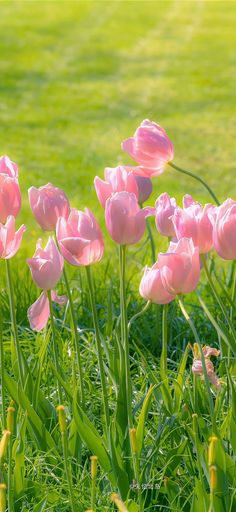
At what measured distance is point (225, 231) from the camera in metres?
2.15

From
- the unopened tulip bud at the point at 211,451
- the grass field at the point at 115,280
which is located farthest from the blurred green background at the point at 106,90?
the unopened tulip bud at the point at 211,451

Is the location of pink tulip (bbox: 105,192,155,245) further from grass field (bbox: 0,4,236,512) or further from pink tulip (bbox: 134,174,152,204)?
pink tulip (bbox: 134,174,152,204)

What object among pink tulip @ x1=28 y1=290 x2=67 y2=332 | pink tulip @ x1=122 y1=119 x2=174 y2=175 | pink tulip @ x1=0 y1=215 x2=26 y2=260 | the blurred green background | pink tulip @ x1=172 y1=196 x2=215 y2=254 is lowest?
the blurred green background

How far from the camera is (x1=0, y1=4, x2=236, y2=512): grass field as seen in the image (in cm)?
228

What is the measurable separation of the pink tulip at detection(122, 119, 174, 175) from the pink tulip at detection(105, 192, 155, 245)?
0.27 meters

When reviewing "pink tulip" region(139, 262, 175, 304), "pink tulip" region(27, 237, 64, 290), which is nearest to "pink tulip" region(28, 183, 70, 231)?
"pink tulip" region(27, 237, 64, 290)

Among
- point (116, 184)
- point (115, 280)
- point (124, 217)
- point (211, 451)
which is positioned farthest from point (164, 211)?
point (115, 280)

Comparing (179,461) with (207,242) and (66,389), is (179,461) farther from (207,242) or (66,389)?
(207,242)

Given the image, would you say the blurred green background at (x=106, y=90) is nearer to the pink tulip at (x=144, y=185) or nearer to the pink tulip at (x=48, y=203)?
the pink tulip at (x=144, y=185)

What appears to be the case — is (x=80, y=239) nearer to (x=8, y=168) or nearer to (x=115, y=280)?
(x=8, y=168)

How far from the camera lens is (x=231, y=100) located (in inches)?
439

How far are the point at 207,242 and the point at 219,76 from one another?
10643 millimetres

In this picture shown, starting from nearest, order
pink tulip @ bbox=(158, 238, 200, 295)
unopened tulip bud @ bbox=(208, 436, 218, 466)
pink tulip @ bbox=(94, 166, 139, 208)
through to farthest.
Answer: unopened tulip bud @ bbox=(208, 436, 218, 466) < pink tulip @ bbox=(158, 238, 200, 295) < pink tulip @ bbox=(94, 166, 139, 208)

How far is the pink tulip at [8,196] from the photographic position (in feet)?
7.63
